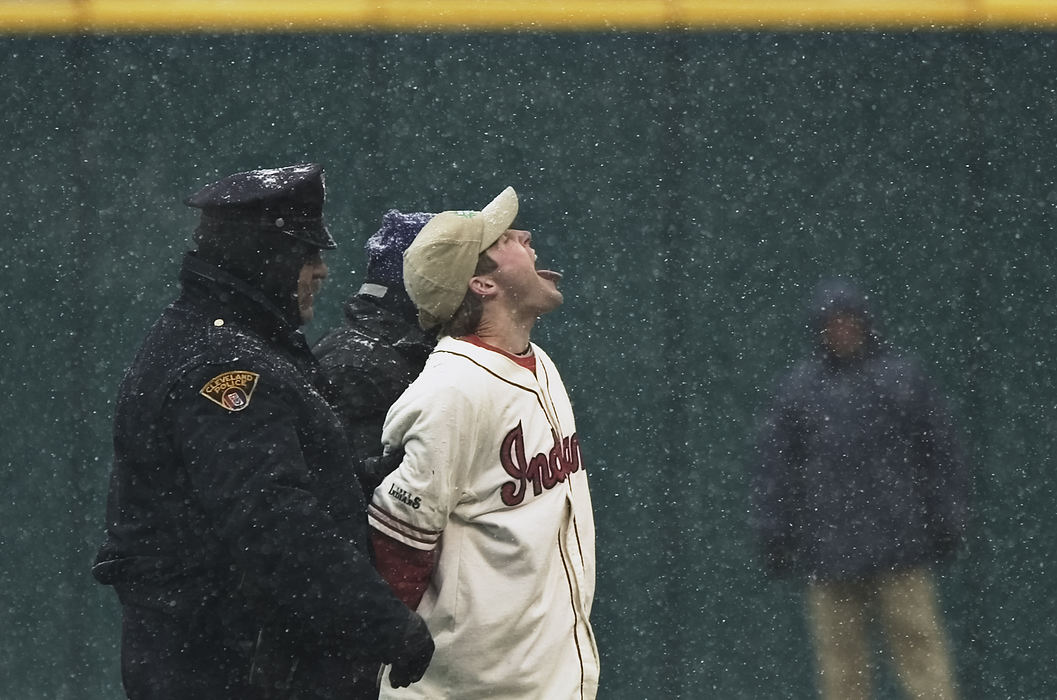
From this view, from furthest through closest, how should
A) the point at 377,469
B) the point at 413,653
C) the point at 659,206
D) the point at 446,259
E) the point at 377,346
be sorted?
the point at 659,206 → the point at 377,346 → the point at 446,259 → the point at 377,469 → the point at 413,653

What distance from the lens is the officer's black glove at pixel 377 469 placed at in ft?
12.1

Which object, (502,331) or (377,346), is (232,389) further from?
(377,346)

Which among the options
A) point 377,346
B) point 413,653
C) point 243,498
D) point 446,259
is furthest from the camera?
point 377,346

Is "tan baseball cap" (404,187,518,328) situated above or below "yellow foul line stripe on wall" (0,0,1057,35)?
below

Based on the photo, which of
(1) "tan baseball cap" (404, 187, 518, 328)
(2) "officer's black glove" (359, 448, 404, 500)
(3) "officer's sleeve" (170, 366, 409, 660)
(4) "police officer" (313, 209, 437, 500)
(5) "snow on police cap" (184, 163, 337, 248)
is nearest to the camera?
(3) "officer's sleeve" (170, 366, 409, 660)

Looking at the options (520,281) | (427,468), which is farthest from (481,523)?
(520,281)

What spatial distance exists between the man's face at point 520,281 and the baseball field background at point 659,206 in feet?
8.39

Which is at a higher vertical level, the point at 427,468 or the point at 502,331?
the point at 502,331

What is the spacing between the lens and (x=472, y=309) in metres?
3.86

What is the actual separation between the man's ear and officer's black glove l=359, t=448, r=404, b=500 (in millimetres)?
405

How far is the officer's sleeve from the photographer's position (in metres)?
3.08

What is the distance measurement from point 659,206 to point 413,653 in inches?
136

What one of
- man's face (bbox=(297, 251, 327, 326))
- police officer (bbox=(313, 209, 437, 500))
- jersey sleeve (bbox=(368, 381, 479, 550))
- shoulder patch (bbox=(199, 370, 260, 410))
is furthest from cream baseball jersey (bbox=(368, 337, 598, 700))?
shoulder patch (bbox=(199, 370, 260, 410))

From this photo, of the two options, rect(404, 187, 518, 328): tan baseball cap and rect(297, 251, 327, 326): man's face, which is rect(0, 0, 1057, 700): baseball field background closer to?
rect(404, 187, 518, 328): tan baseball cap
